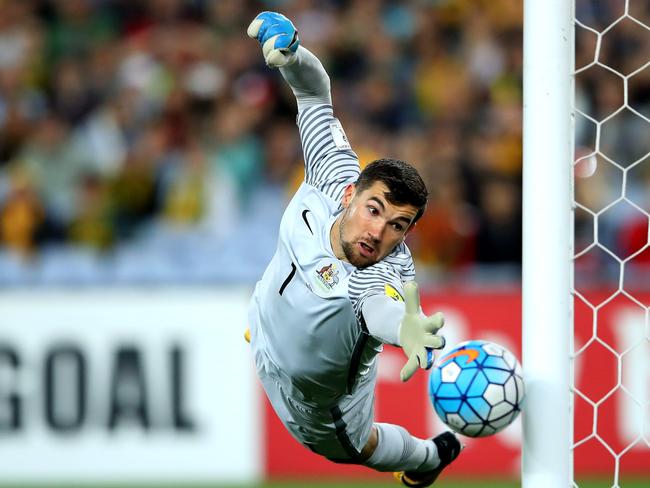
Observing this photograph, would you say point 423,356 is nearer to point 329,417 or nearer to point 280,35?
point 329,417

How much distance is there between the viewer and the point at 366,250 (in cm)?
400

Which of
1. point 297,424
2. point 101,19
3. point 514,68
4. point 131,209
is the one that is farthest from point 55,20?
point 297,424

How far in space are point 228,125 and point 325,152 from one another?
17.9ft

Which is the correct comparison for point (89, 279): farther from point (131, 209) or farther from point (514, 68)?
point (514, 68)

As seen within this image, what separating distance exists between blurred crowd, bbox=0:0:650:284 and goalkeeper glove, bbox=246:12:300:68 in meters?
4.42

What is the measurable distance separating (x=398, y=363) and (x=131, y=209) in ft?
8.38

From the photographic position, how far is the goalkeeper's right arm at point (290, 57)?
426 centimetres

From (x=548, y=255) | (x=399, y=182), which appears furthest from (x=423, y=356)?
(x=399, y=182)

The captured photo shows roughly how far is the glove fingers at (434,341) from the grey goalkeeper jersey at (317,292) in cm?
62

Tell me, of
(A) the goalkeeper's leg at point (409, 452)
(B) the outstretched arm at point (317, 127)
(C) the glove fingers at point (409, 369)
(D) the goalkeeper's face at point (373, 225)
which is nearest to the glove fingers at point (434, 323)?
(C) the glove fingers at point (409, 369)

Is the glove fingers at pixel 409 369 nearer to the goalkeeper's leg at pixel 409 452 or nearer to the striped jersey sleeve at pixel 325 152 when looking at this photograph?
the striped jersey sleeve at pixel 325 152

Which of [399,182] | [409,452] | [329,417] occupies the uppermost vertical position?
[399,182]

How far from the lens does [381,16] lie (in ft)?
36.0

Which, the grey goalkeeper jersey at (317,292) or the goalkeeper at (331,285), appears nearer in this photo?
the goalkeeper at (331,285)
